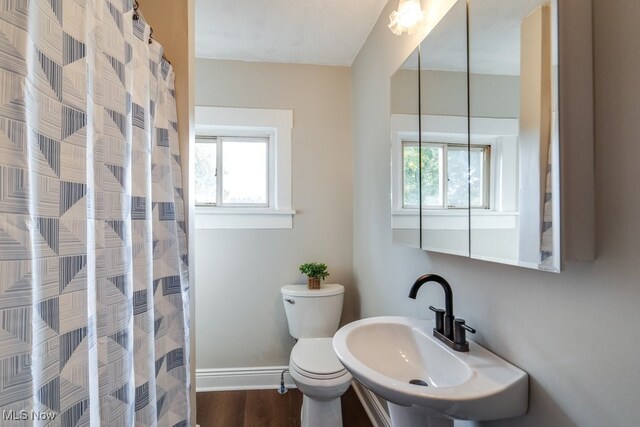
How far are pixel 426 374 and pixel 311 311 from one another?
1082 mm

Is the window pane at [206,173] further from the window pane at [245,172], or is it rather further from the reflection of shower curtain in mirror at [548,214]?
the reflection of shower curtain in mirror at [548,214]

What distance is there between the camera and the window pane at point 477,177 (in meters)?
0.97

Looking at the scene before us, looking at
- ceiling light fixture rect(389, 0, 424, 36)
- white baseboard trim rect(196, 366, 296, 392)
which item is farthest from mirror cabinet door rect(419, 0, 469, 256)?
white baseboard trim rect(196, 366, 296, 392)

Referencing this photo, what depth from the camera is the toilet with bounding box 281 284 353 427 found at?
1.58 meters

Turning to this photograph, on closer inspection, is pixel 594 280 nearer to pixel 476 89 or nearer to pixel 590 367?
pixel 590 367

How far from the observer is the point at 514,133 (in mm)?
811

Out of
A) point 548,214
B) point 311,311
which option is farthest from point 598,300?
point 311,311

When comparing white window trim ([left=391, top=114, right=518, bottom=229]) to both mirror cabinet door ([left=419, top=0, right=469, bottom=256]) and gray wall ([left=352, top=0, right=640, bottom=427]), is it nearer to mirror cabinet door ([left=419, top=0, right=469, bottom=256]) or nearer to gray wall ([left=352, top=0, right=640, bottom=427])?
mirror cabinet door ([left=419, top=0, right=469, bottom=256])

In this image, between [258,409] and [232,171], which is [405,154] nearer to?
[232,171]

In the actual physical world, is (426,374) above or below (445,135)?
below

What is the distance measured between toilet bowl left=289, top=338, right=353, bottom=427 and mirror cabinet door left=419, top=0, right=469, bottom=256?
0.83m

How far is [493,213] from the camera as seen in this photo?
0.91 metres

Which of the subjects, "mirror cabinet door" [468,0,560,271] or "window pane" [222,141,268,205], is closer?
"mirror cabinet door" [468,0,560,271]

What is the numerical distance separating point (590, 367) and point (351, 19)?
189 centimetres
